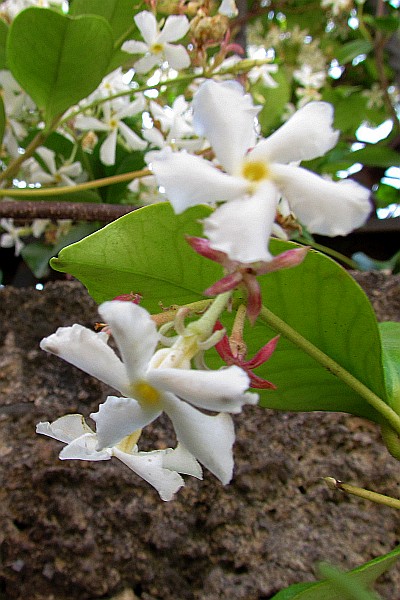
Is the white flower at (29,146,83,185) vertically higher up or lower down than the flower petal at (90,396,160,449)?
lower down

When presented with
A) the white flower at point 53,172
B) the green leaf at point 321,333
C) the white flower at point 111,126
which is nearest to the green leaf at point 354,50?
the white flower at point 111,126

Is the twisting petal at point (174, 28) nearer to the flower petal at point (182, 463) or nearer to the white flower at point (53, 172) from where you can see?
the white flower at point (53, 172)

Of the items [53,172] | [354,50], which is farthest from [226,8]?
[354,50]

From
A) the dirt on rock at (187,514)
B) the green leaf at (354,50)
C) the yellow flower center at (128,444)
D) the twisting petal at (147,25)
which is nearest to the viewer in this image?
the yellow flower center at (128,444)

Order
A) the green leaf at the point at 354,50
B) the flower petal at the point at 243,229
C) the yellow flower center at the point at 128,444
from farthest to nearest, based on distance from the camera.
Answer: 1. the green leaf at the point at 354,50
2. the yellow flower center at the point at 128,444
3. the flower petal at the point at 243,229

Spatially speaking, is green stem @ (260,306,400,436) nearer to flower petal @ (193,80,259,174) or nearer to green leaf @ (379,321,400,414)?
green leaf @ (379,321,400,414)

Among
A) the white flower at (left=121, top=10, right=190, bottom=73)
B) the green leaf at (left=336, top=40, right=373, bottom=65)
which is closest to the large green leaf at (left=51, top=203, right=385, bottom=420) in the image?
the white flower at (left=121, top=10, right=190, bottom=73)

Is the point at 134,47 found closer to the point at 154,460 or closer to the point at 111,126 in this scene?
the point at 111,126
